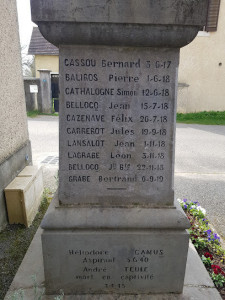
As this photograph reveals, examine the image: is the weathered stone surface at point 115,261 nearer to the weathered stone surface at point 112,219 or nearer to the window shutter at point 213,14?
the weathered stone surface at point 112,219

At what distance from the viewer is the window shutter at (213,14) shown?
13.2 m

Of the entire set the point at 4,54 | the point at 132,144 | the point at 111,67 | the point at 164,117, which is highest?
the point at 4,54

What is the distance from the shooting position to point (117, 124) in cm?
188

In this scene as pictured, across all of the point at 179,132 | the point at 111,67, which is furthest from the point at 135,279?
the point at 179,132

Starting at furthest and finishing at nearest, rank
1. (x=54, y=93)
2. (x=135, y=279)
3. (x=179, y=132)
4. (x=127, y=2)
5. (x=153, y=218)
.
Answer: (x=54, y=93) < (x=179, y=132) < (x=135, y=279) < (x=153, y=218) < (x=127, y=2)

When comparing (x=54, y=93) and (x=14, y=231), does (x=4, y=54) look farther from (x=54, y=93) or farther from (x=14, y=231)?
(x=54, y=93)

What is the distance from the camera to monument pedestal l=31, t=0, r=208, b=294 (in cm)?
161

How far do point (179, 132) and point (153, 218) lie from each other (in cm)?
877

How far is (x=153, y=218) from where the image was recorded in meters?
1.92

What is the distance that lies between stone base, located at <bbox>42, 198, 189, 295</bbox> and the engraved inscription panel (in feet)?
0.45

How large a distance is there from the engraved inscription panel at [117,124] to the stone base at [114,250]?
0.14 meters

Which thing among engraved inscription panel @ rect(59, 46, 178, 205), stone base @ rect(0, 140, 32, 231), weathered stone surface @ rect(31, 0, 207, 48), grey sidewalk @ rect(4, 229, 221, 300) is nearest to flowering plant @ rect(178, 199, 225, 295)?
grey sidewalk @ rect(4, 229, 221, 300)

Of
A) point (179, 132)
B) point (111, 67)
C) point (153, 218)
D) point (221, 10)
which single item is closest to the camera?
point (111, 67)

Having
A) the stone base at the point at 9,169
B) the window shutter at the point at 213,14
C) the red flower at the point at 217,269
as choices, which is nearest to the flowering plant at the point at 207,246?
the red flower at the point at 217,269
